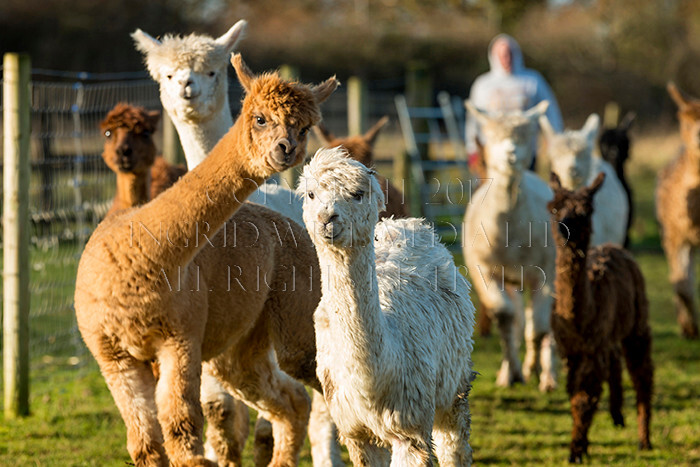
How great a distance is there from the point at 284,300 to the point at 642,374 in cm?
270

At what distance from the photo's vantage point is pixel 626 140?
9.17 m

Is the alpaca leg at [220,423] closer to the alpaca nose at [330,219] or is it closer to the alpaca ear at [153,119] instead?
the alpaca ear at [153,119]

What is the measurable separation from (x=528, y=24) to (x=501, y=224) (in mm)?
20067

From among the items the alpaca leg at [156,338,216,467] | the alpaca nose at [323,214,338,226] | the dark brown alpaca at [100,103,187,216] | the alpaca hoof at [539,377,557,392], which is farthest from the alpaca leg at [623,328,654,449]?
the alpaca nose at [323,214,338,226]

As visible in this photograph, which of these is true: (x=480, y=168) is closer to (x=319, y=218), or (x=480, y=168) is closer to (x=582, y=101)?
(x=319, y=218)

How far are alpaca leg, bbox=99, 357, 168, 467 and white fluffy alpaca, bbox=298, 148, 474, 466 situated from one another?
0.67 m

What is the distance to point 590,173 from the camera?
300 inches

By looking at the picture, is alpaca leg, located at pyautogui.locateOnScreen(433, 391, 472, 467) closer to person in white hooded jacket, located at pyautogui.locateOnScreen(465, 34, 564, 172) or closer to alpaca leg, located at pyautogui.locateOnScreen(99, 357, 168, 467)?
alpaca leg, located at pyautogui.locateOnScreen(99, 357, 168, 467)

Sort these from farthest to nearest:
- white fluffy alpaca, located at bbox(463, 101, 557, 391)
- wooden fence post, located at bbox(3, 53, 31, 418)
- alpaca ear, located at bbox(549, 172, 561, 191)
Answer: white fluffy alpaca, located at bbox(463, 101, 557, 391)
wooden fence post, located at bbox(3, 53, 31, 418)
alpaca ear, located at bbox(549, 172, 561, 191)

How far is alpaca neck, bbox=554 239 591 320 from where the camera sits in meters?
5.12

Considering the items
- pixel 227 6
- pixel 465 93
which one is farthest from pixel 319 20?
pixel 465 93

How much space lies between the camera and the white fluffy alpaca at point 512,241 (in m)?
6.71

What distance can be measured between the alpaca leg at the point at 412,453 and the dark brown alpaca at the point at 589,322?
6.61ft

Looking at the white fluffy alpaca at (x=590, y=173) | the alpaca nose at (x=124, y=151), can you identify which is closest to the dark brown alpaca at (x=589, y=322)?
the white fluffy alpaca at (x=590, y=173)
